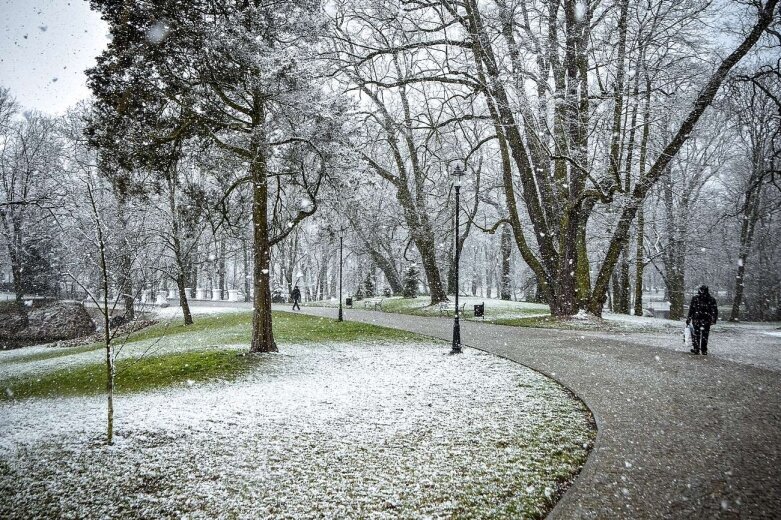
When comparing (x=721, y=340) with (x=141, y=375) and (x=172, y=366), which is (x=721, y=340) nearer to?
(x=172, y=366)

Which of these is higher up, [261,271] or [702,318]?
[261,271]

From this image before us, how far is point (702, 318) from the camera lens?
9922 millimetres

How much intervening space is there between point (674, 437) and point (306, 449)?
4.45 metres

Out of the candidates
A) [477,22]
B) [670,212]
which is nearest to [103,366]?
[477,22]

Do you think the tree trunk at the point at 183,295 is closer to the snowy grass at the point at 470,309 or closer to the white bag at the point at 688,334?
the snowy grass at the point at 470,309

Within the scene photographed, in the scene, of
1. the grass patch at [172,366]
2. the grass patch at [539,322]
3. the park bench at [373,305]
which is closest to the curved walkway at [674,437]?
the grass patch at [539,322]

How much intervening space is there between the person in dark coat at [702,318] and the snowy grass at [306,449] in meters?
5.07

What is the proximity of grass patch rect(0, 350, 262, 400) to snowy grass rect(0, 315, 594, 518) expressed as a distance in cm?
58

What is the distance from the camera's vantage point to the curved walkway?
3.58 metres

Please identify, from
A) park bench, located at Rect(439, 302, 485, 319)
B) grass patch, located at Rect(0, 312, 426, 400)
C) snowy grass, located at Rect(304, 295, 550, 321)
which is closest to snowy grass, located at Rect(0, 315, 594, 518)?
grass patch, located at Rect(0, 312, 426, 400)

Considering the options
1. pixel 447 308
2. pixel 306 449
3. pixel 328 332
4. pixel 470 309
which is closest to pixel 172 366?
pixel 328 332

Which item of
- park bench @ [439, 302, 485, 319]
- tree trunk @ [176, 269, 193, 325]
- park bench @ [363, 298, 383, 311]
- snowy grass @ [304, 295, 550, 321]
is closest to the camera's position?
park bench @ [439, 302, 485, 319]

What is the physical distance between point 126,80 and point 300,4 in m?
3.91

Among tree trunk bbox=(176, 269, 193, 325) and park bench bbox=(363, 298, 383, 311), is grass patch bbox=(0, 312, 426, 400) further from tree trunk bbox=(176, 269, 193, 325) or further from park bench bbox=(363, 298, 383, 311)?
park bench bbox=(363, 298, 383, 311)
